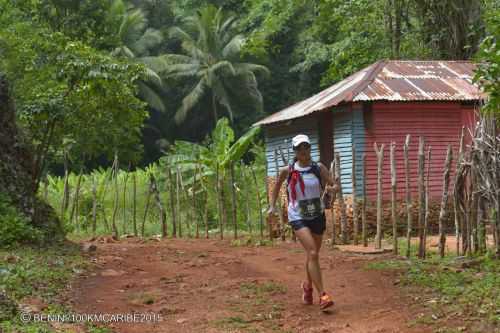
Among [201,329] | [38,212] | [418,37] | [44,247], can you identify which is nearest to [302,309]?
[201,329]

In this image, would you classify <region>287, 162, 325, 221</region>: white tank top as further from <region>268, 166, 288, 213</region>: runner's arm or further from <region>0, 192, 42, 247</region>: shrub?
<region>0, 192, 42, 247</region>: shrub

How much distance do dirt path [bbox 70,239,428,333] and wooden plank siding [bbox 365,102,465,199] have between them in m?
4.24

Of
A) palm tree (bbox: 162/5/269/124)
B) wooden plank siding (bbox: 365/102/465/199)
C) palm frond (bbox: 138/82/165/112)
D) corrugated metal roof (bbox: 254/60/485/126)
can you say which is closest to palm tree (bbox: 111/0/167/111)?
palm frond (bbox: 138/82/165/112)

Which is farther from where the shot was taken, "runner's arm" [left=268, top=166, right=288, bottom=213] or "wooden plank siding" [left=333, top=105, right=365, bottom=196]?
"wooden plank siding" [left=333, top=105, right=365, bottom=196]

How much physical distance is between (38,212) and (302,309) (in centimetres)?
567

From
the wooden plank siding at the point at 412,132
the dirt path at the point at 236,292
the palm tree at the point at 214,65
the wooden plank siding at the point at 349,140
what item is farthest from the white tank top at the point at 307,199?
the palm tree at the point at 214,65

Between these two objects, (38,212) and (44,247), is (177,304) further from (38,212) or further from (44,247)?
(38,212)

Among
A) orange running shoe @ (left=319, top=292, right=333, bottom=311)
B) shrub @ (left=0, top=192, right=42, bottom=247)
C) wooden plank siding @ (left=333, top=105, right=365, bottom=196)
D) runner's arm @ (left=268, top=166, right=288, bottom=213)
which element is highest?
wooden plank siding @ (left=333, top=105, right=365, bottom=196)

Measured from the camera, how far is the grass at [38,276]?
543 cm

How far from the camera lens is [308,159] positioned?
6449 mm

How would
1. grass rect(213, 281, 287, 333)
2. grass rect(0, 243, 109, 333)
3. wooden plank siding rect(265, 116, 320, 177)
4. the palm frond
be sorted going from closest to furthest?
grass rect(0, 243, 109, 333) < grass rect(213, 281, 287, 333) < wooden plank siding rect(265, 116, 320, 177) < the palm frond

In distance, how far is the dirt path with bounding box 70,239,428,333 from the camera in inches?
232

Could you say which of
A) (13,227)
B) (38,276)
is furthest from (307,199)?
(13,227)

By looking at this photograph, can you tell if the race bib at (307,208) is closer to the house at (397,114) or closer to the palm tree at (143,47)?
the house at (397,114)
